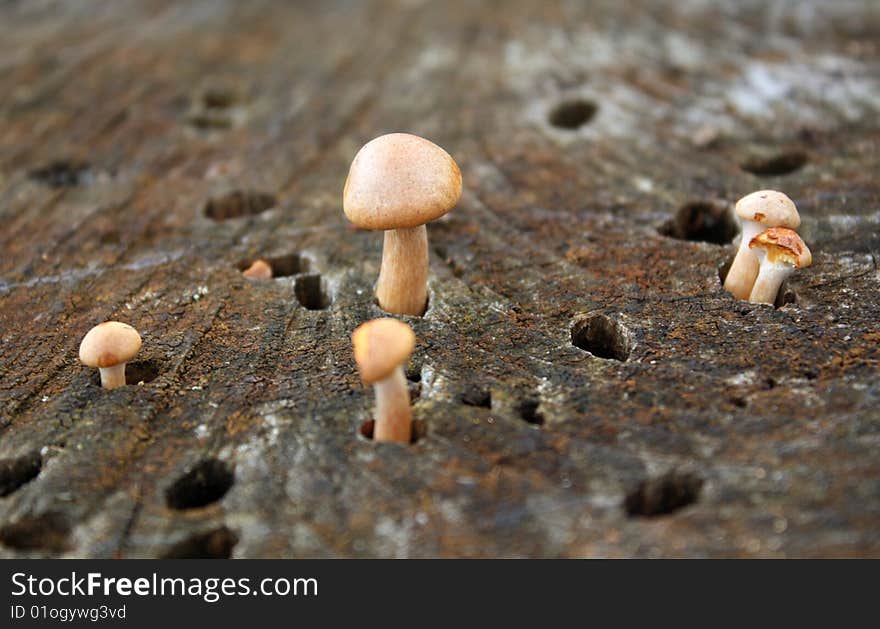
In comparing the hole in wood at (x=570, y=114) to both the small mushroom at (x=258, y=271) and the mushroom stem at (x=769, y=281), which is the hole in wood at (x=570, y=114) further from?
the small mushroom at (x=258, y=271)

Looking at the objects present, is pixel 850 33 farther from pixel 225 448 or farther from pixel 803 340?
pixel 225 448

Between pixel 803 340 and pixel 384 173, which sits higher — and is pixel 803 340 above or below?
below

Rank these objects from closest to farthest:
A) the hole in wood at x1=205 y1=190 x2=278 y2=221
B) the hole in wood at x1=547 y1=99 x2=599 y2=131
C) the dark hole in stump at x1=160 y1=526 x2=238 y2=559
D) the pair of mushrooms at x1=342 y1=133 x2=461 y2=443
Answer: the dark hole in stump at x1=160 y1=526 x2=238 y2=559
the pair of mushrooms at x1=342 y1=133 x2=461 y2=443
the hole in wood at x1=205 y1=190 x2=278 y2=221
the hole in wood at x1=547 y1=99 x2=599 y2=131

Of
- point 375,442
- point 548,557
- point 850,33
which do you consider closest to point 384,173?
point 375,442

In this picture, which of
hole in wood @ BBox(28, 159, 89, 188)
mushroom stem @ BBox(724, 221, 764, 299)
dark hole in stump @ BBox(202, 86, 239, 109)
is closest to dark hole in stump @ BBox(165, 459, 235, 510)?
mushroom stem @ BBox(724, 221, 764, 299)

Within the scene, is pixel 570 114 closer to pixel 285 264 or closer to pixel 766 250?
pixel 766 250

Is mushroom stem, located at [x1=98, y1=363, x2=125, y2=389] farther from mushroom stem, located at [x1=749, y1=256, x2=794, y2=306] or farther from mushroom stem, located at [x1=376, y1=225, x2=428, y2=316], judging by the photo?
mushroom stem, located at [x1=749, y1=256, x2=794, y2=306]

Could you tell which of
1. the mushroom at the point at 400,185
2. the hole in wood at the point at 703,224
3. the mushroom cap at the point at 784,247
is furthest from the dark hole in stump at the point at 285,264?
the mushroom cap at the point at 784,247
